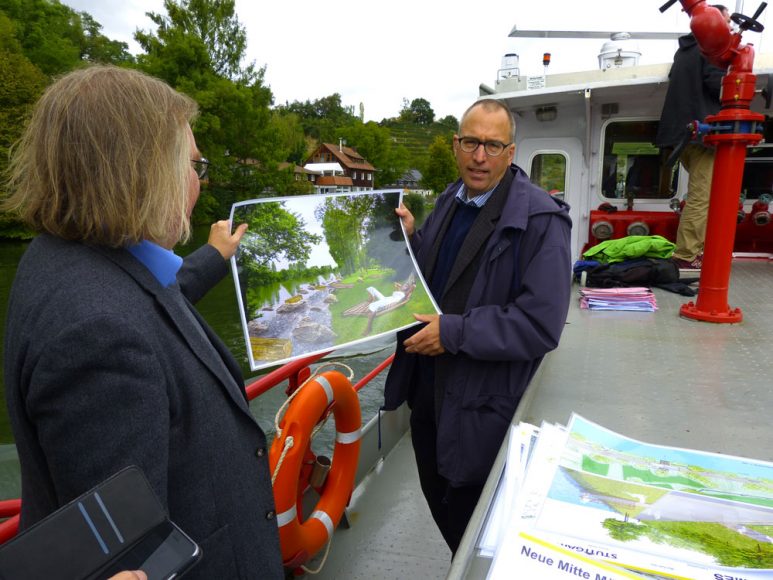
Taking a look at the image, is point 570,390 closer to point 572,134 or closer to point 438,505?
point 438,505

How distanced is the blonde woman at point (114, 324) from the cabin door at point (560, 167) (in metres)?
5.29

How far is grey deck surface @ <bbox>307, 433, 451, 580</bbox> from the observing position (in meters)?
2.92

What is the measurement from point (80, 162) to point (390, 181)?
76760 mm

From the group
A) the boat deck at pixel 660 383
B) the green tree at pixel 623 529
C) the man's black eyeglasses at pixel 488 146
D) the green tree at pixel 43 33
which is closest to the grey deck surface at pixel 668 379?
the boat deck at pixel 660 383

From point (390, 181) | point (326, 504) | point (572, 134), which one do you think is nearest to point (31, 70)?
point (572, 134)

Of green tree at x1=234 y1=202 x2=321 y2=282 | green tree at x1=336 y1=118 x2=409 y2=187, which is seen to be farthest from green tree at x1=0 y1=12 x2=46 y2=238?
green tree at x1=336 y1=118 x2=409 y2=187

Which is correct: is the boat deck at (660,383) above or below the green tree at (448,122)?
below

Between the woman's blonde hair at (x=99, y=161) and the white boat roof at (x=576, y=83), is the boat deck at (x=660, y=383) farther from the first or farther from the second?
the white boat roof at (x=576, y=83)

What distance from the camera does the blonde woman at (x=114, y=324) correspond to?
0.92 metres

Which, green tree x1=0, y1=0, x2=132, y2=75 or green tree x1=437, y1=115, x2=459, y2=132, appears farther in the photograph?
green tree x1=437, y1=115, x2=459, y2=132

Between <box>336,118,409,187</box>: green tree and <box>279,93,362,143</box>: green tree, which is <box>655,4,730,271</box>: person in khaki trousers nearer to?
<box>336,118,409,187</box>: green tree

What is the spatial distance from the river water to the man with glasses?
288 millimetres

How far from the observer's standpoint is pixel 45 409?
0.93 meters

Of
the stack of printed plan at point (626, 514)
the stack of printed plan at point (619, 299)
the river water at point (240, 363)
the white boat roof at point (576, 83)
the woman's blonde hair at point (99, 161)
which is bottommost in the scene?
the river water at point (240, 363)
